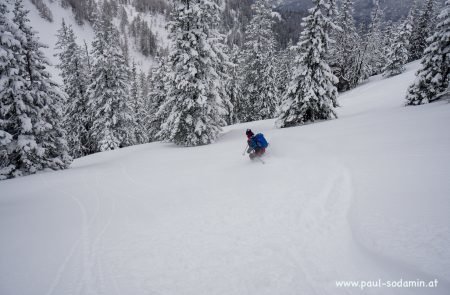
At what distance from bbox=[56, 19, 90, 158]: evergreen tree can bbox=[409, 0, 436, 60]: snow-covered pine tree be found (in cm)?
5640

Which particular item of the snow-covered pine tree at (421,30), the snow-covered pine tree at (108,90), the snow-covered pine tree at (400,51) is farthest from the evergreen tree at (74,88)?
the snow-covered pine tree at (421,30)

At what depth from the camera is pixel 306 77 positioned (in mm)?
19125

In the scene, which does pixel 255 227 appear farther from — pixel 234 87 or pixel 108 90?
pixel 234 87

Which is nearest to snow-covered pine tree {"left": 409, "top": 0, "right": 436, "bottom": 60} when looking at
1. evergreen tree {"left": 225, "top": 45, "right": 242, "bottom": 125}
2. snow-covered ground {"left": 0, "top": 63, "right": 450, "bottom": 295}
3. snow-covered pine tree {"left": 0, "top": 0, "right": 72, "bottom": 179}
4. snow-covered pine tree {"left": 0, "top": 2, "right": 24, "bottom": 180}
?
evergreen tree {"left": 225, "top": 45, "right": 242, "bottom": 125}

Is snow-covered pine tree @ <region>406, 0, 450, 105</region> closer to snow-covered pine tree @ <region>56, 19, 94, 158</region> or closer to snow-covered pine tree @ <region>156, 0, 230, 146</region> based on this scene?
snow-covered pine tree @ <region>156, 0, 230, 146</region>

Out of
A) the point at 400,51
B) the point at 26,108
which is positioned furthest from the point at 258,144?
the point at 400,51

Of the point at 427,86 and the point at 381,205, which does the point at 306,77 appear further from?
the point at 381,205

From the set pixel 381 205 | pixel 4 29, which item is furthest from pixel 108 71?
pixel 381 205

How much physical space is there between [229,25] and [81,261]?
203325 mm

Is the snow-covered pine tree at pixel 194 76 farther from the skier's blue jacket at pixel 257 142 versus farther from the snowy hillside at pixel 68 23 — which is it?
the snowy hillside at pixel 68 23

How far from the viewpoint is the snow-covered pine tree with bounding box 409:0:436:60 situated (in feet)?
147

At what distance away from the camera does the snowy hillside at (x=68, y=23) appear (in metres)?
106

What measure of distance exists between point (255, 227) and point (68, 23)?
163 m

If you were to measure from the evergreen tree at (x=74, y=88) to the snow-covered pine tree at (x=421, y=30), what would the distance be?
5640 cm
